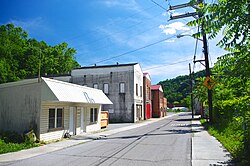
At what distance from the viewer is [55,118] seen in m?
15.8

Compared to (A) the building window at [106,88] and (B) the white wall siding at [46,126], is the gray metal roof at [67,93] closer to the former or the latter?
(B) the white wall siding at [46,126]

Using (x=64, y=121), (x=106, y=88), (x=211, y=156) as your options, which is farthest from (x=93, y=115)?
(x=106, y=88)

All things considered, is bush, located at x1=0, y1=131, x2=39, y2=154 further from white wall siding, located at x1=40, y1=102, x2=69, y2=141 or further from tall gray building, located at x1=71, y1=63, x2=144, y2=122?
tall gray building, located at x1=71, y1=63, x2=144, y2=122

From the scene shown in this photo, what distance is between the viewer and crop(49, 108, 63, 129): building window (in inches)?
606

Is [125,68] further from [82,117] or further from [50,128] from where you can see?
[50,128]

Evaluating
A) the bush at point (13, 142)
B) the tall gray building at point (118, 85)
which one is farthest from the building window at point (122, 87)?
the bush at point (13, 142)

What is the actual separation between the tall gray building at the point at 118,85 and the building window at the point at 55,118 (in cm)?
1936

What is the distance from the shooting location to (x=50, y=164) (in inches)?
338

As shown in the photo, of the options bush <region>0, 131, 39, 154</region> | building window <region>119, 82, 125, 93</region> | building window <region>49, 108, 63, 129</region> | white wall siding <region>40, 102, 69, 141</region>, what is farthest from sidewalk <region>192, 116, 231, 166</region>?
building window <region>119, 82, 125, 93</region>

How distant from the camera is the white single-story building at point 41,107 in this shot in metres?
14.4

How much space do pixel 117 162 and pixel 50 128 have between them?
7.85 m

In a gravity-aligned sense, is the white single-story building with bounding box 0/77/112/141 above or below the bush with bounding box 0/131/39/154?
above

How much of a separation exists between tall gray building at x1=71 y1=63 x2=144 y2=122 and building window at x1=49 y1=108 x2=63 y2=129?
1936 cm

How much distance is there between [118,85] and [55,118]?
68.8ft
